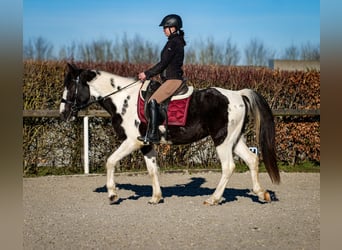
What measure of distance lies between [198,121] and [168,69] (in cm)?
94

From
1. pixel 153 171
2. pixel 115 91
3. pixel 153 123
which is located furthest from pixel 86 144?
pixel 153 123

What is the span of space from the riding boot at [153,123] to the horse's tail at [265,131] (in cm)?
152

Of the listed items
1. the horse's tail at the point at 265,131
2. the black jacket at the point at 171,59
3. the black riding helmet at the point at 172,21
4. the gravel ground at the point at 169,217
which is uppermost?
the black riding helmet at the point at 172,21

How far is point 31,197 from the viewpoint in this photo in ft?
30.8

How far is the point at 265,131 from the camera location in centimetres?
837

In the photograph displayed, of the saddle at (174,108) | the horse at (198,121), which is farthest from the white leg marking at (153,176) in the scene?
the saddle at (174,108)

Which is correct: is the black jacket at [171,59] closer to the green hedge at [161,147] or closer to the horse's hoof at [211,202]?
the horse's hoof at [211,202]

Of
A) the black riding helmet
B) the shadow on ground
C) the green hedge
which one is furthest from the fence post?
the black riding helmet

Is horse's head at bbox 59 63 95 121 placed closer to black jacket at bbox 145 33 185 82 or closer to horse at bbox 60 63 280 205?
horse at bbox 60 63 280 205

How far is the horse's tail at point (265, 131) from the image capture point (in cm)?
829
